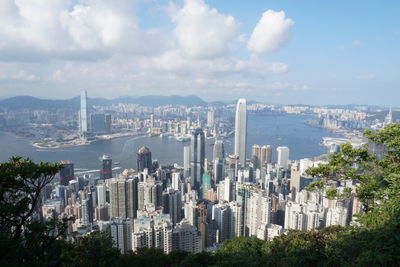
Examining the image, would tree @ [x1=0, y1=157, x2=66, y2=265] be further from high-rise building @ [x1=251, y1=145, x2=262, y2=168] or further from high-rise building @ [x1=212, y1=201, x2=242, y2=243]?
high-rise building @ [x1=251, y1=145, x2=262, y2=168]

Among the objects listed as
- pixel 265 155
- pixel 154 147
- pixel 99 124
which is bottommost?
pixel 154 147

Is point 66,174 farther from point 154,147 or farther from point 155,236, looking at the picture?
point 154,147

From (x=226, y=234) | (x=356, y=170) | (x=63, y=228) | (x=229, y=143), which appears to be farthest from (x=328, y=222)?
(x=229, y=143)

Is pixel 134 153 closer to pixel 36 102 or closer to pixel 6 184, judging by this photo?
pixel 36 102

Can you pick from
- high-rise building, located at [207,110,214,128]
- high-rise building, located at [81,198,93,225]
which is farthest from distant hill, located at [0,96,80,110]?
high-rise building, located at [81,198,93,225]

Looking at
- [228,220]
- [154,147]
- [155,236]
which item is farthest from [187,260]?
[154,147]

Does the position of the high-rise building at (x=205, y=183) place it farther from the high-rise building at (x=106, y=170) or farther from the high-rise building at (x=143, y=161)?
the high-rise building at (x=106, y=170)
